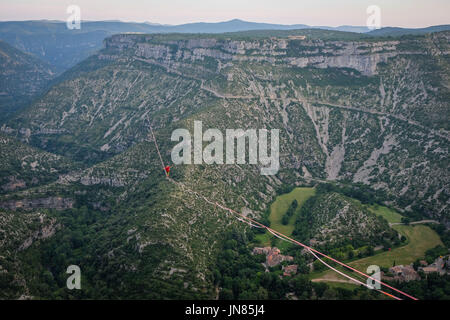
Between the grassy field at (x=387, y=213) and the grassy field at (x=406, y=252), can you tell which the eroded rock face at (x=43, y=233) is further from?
the grassy field at (x=387, y=213)

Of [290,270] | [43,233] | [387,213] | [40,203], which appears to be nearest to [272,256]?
[290,270]

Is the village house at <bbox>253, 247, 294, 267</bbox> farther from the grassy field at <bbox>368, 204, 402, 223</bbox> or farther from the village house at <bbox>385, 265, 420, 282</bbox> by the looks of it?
the grassy field at <bbox>368, 204, 402, 223</bbox>

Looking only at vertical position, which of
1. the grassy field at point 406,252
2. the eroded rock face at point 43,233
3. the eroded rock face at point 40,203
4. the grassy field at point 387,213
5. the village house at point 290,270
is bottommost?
the village house at point 290,270

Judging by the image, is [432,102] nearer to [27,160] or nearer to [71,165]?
[71,165]

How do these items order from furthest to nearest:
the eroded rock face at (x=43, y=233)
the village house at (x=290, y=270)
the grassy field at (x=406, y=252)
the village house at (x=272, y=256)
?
1. the village house at (x=272, y=256)
2. the eroded rock face at (x=43, y=233)
3. the grassy field at (x=406, y=252)
4. the village house at (x=290, y=270)

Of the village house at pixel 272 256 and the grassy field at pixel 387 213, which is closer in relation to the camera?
the village house at pixel 272 256

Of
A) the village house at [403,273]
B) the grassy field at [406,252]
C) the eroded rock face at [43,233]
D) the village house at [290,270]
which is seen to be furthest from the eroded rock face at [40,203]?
the village house at [403,273]

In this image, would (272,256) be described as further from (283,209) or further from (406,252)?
(283,209)

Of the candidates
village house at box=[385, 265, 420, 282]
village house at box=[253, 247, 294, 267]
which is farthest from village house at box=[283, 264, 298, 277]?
village house at box=[385, 265, 420, 282]
